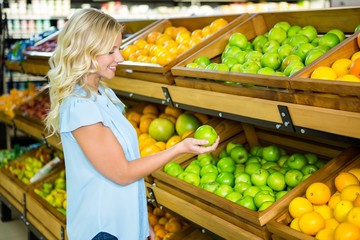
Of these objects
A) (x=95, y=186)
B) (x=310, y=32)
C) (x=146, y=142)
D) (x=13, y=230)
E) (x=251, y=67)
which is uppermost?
(x=310, y=32)

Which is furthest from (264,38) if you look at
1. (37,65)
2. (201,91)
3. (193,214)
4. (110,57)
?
(37,65)

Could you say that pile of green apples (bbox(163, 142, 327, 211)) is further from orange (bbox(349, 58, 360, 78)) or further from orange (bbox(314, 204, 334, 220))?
orange (bbox(349, 58, 360, 78))

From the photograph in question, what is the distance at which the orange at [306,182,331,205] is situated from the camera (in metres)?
2.08

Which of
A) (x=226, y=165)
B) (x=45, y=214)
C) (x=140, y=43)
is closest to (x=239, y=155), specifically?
(x=226, y=165)

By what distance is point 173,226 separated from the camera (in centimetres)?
321

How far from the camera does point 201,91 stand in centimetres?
263

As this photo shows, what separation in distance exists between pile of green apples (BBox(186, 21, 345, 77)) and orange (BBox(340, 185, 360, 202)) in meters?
0.51

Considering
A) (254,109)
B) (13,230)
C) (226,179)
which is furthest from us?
(13,230)

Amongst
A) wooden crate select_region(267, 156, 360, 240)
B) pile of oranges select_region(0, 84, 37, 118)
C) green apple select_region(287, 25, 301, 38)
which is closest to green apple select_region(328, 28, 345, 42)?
green apple select_region(287, 25, 301, 38)

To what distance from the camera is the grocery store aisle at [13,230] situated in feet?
15.8

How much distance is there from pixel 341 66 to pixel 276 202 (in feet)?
1.87

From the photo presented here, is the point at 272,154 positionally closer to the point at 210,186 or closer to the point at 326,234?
the point at 210,186

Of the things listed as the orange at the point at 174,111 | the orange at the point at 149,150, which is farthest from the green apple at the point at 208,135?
the orange at the point at 174,111

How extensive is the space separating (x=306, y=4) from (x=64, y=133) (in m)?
8.17
